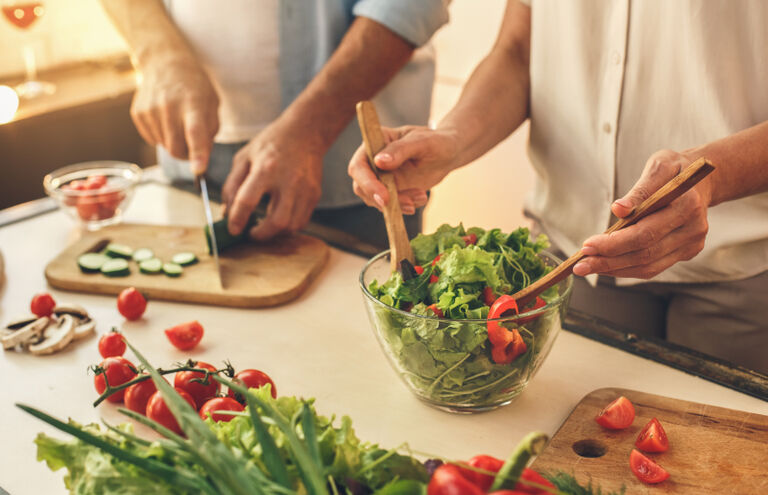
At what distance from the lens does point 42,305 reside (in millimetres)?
1324

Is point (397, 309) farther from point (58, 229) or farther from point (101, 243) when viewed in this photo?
point (58, 229)

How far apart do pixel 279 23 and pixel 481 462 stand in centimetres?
142

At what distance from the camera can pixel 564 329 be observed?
49.4 inches

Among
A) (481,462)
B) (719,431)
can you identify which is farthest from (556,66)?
(481,462)

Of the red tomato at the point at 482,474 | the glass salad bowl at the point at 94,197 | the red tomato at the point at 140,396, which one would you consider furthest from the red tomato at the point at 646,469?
the glass salad bowl at the point at 94,197

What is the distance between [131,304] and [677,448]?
0.95 metres

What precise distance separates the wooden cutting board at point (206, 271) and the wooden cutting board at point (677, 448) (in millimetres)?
642

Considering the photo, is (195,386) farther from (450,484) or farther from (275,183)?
(275,183)

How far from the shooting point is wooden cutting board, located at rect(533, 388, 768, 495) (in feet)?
2.87

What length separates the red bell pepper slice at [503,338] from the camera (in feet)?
3.07

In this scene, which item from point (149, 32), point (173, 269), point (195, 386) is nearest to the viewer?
point (195, 386)

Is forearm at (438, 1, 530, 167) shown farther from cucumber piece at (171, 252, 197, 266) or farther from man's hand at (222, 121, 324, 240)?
cucumber piece at (171, 252, 197, 266)

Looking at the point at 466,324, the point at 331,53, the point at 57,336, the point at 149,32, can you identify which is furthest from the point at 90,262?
the point at 466,324

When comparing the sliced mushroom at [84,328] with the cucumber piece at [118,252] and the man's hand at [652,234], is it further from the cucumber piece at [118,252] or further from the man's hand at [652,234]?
the man's hand at [652,234]
